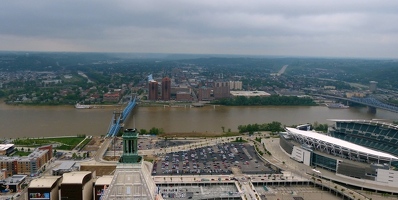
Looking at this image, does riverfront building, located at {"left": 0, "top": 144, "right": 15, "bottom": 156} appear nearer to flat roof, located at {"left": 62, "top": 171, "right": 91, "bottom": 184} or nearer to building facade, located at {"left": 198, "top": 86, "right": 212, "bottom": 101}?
flat roof, located at {"left": 62, "top": 171, "right": 91, "bottom": 184}

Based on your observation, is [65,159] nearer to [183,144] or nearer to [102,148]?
[102,148]

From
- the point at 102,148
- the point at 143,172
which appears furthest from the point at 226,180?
the point at 143,172

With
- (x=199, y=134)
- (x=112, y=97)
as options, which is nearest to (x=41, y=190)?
(x=199, y=134)

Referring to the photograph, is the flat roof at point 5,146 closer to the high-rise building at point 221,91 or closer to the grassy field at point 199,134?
the grassy field at point 199,134

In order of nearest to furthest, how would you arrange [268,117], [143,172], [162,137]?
1. [143,172]
2. [162,137]
3. [268,117]

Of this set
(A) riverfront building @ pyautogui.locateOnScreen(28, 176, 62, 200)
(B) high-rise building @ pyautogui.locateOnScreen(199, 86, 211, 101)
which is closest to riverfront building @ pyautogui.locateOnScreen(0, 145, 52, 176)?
(A) riverfront building @ pyautogui.locateOnScreen(28, 176, 62, 200)

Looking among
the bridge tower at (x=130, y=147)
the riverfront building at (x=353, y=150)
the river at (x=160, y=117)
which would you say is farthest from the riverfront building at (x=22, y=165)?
the bridge tower at (x=130, y=147)
